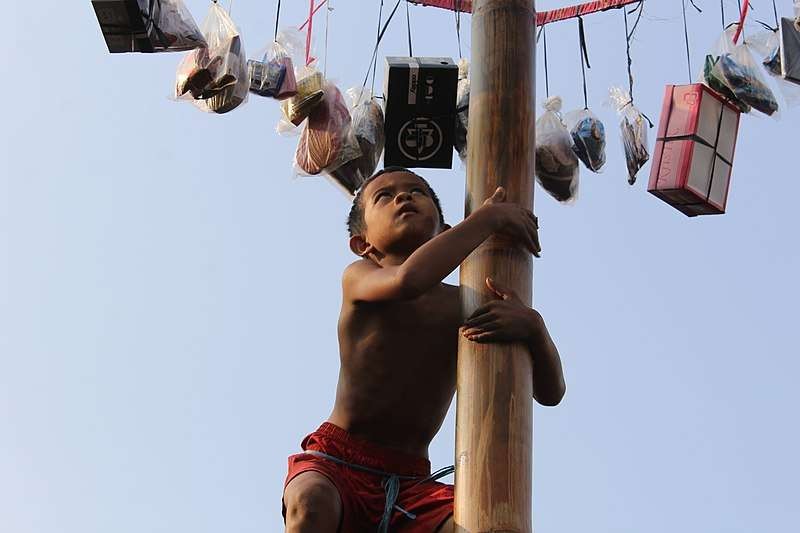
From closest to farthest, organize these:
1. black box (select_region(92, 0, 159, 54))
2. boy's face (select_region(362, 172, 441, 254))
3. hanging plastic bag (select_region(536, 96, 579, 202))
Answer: boy's face (select_region(362, 172, 441, 254))
black box (select_region(92, 0, 159, 54))
hanging plastic bag (select_region(536, 96, 579, 202))

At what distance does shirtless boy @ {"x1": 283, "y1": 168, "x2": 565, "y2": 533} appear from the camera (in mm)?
3938

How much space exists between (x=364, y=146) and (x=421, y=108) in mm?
1003

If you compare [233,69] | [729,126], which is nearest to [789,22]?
[729,126]

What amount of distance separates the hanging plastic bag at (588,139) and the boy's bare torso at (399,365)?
266cm

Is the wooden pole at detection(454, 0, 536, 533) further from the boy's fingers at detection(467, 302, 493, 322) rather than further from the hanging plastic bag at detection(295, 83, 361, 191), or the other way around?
the hanging plastic bag at detection(295, 83, 361, 191)

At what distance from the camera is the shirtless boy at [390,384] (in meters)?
3.94

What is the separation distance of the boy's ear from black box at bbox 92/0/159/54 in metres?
1.48

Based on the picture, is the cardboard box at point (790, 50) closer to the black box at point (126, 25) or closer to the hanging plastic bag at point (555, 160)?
the hanging plastic bag at point (555, 160)

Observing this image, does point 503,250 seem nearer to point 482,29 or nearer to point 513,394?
point 513,394

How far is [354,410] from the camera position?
429 centimetres

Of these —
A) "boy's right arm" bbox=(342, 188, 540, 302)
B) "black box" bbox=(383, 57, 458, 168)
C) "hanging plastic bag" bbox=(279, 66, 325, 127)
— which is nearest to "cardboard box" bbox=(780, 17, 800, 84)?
"black box" bbox=(383, 57, 458, 168)

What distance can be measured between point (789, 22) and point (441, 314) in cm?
313

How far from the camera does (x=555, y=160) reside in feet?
21.6

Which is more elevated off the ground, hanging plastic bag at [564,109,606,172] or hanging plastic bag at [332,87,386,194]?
hanging plastic bag at [564,109,606,172]
